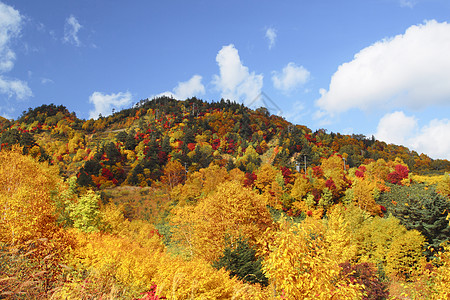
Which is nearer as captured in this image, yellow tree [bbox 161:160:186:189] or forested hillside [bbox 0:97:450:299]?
forested hillside [bbox 0:97:450:299]

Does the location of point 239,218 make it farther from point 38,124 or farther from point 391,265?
point 38,124

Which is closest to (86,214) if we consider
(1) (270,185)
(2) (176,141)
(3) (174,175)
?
(1) (270,185)

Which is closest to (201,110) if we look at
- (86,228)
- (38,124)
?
(38,124)

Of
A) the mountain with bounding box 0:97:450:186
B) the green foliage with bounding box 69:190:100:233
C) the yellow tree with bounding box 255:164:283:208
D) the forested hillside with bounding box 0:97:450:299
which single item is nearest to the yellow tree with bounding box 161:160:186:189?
the forested hillside with bounding box 0:97:450:299

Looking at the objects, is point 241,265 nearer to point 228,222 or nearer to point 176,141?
point 228,222

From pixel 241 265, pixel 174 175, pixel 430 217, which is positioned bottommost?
pixel 241 265

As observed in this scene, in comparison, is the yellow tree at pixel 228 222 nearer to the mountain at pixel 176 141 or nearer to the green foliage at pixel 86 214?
the green foliage at pixel 86 214

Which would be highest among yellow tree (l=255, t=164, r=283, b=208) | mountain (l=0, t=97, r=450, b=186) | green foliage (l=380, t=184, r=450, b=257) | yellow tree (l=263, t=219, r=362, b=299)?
mountain (l=0, t=97, r=450, b=186)

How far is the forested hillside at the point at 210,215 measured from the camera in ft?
26.7

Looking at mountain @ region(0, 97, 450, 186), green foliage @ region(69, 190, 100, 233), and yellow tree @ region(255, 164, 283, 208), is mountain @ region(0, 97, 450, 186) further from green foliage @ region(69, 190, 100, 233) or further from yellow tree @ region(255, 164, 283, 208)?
green foliage @ region(69, 190, 100, 233)

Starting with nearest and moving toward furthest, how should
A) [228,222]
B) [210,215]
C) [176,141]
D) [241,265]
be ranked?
[241,265]
[228,222]
[210,215]
[176,141]

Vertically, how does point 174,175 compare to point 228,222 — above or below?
above

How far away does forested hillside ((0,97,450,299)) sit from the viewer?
8.15m

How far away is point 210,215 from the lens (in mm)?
27062
